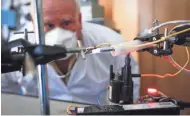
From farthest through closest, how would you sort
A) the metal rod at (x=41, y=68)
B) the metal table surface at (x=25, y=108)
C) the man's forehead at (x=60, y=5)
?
the man's forehead at (x=60, y=5) < the metal table surface at (x=25, y=108) < the metal rod at (x=41, y=68)

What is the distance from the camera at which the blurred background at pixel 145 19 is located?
1074 mm

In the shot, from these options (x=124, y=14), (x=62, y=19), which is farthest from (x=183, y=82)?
(x=62, y=19)

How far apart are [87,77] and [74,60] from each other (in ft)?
0.43

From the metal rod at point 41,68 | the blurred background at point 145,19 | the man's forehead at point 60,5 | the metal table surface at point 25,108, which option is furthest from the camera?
the man's forehead at point 60,5

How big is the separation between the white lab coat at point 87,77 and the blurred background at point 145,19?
0.06m

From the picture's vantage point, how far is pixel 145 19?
1086 millimetres

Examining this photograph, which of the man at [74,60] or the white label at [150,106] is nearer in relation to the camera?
the white label at [150,106]

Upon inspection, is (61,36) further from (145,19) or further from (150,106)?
(150,106)

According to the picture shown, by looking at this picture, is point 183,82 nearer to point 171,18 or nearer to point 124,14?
point 171,18

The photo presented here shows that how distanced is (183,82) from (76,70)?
56 cm

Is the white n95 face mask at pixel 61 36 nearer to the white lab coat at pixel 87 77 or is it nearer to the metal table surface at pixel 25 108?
the white lab coat at pixel 87 77

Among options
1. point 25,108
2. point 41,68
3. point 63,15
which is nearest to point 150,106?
point 41,68

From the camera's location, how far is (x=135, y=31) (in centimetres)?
109

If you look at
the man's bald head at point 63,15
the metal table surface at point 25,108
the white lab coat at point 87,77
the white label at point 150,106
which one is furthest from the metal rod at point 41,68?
the man's bald head at point 63,15
